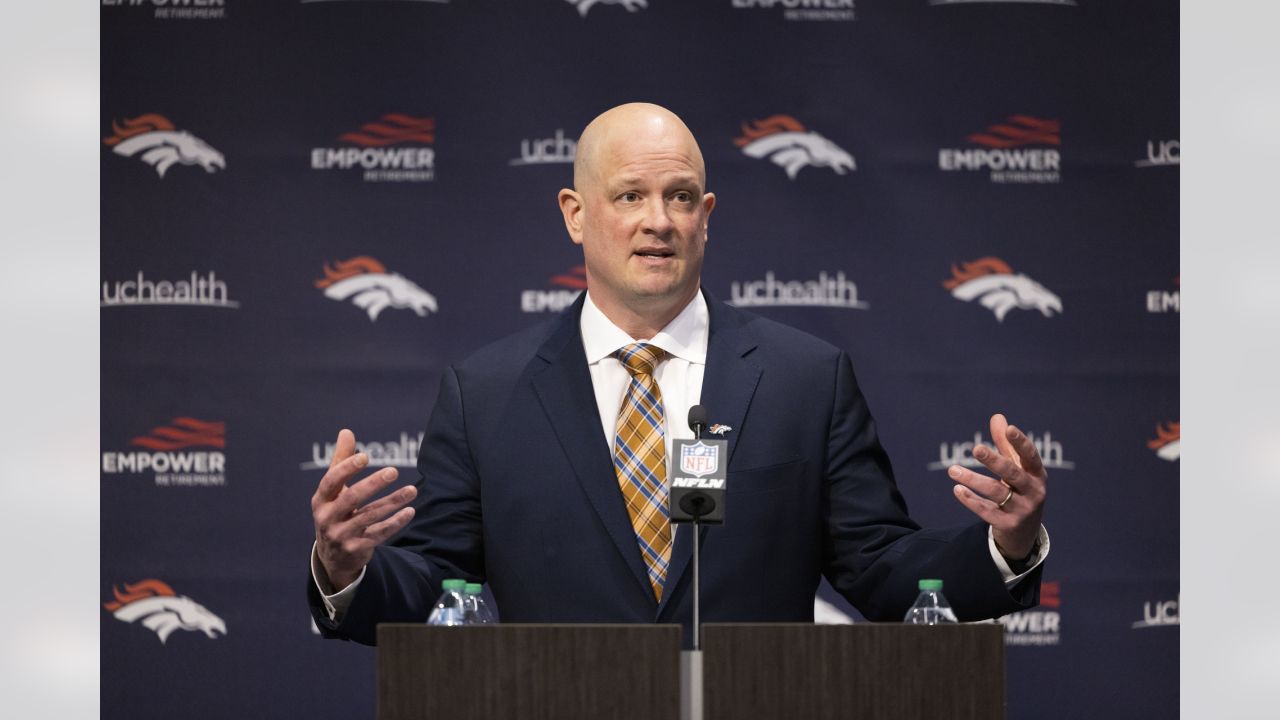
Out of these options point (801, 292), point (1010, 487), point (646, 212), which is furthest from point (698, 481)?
point (801, 292)

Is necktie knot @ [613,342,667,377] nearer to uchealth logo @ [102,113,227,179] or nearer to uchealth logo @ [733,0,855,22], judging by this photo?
uchealth logo @ [733,0,855,22]

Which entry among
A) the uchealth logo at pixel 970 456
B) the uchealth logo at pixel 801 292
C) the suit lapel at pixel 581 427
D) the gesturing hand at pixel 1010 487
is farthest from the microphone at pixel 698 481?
the uchealth logo at pixel 970 456

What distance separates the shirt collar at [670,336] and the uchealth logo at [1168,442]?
Answer: 2.54 meters

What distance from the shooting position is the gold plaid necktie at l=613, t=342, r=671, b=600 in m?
2.95

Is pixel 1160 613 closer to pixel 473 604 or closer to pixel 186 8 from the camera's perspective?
pixel 473 604

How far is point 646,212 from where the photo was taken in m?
3.05

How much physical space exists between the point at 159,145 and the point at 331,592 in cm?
309

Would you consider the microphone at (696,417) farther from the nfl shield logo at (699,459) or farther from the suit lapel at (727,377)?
the suit lapel at (727,377)

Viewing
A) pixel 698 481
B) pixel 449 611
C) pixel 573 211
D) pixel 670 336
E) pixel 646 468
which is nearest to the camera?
pixel 698 481

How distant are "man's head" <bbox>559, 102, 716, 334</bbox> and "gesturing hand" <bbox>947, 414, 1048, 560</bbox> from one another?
89cm

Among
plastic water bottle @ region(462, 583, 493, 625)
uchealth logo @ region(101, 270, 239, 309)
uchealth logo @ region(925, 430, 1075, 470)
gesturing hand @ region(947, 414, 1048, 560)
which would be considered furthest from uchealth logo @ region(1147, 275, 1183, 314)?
uchealth logo @ region(101, 270, 239, 309)

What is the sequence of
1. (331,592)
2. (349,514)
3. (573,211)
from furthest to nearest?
(573,211) < (331,592) < (349,514)
